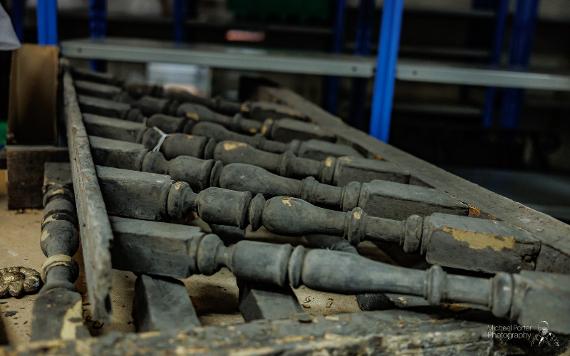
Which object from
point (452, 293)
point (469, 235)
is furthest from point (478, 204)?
point (452, 293)

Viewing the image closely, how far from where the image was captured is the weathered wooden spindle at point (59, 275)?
853 mm

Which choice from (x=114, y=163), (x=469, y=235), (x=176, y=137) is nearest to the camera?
(x=469, y=235)

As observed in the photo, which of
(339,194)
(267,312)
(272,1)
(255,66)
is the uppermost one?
(272,1)

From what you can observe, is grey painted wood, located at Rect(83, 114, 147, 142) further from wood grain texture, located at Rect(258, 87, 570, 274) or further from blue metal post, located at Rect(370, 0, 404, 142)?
blue metal post, located at Rect(370, 0, 404, 142)

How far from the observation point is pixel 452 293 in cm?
94

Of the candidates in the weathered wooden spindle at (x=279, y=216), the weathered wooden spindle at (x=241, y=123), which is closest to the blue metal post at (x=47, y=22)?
the weathered wooden spindle at (x=241, y=123)

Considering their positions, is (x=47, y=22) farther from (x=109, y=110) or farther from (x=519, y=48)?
(x=519, y=48)

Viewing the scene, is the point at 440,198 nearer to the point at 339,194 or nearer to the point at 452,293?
the point at 339,194

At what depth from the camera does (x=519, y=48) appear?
14.4 feet

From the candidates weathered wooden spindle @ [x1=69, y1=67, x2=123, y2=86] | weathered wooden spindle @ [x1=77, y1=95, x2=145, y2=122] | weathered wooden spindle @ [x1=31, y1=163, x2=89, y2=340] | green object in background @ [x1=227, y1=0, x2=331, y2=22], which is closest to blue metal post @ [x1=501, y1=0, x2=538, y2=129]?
green object in background @ [x1=227, y1=0, x2=331, y2=22]

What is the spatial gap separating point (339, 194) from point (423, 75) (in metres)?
1.57

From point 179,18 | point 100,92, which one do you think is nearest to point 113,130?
point 100,92

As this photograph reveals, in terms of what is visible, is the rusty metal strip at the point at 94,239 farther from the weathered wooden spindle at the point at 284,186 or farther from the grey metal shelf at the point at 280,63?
the grey metal shelf at the point at 280,63

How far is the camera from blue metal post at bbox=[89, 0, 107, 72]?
3.95 meters
